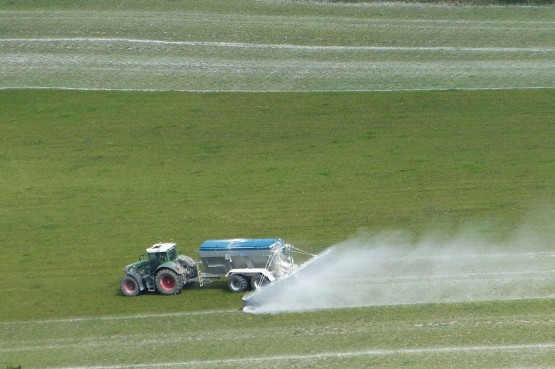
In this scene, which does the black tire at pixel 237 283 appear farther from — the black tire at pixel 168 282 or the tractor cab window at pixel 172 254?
the tractor cab window at pixel 172 254

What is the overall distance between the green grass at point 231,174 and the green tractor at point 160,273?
49cm

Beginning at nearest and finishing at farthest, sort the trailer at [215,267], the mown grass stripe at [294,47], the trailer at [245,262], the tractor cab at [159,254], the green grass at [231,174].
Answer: the trailer at [245,262] < the trailer at [215,267] < the tractor cab at [159,254] < the green grass at [231,174] < the mown grass stripe at [294,47]

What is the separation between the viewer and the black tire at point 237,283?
31.9m

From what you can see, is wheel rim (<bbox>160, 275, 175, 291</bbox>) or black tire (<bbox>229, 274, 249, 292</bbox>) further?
wheel rim (<bbox>160, 275, 175, 291</bbox>)

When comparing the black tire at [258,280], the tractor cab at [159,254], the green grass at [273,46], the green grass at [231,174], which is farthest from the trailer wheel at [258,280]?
the green grass at [273,46]

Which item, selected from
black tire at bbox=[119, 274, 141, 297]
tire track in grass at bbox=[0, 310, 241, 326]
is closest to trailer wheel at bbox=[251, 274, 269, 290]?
tire track in grass at bbox=[0, 310, 241, 326]

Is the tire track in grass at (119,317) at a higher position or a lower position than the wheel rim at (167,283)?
lower

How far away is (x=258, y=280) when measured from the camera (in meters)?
31.7

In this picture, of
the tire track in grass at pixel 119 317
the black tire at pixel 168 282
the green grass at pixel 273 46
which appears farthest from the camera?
the green grass at pixel 273 46

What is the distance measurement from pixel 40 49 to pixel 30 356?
3330 centimetres

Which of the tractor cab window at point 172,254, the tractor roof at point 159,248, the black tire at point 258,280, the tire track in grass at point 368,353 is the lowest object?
the tire track in grass at point 368,353

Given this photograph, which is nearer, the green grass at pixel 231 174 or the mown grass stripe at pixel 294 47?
the green grass at pixel 231 174

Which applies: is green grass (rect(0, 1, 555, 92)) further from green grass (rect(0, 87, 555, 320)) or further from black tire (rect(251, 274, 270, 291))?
black tire (rect(251, 274, 270, 291))

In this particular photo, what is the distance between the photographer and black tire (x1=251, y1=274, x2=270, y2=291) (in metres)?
31.6
